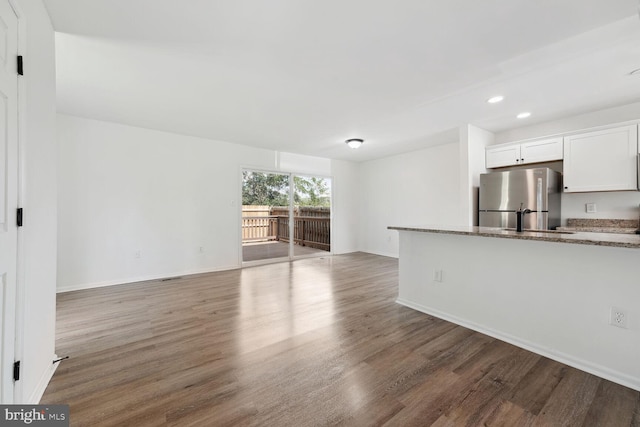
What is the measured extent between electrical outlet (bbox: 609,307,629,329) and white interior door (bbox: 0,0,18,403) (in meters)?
3.50

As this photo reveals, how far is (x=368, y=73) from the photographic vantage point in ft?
8.14

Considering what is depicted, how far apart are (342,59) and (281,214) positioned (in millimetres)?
4021

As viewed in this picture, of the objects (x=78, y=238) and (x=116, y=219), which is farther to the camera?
(x=116, y=219)

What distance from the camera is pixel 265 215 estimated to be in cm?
566

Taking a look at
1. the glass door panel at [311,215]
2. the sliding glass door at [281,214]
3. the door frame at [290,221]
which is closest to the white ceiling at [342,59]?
the door frame at [290,221]

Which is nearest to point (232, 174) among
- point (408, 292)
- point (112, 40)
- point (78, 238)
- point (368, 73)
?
point (78, 238)

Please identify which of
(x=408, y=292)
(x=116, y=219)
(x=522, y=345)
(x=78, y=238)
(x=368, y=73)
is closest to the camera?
(x=522, y=345)

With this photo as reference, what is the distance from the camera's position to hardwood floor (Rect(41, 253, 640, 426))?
1460 mm

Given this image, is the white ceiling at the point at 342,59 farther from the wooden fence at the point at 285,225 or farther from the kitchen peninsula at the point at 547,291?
the wooden fence at the point at 285,225

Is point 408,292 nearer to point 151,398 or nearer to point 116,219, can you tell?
point 151,398

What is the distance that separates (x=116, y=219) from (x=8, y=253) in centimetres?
323

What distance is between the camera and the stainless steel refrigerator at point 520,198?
3.38m

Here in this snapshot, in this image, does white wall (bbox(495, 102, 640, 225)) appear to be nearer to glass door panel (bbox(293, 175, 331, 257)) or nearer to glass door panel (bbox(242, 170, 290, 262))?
glass door panel (bbox(293, 175, 331, 257))

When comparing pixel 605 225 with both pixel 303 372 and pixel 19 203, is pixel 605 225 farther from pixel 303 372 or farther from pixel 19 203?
pixel 19 203
